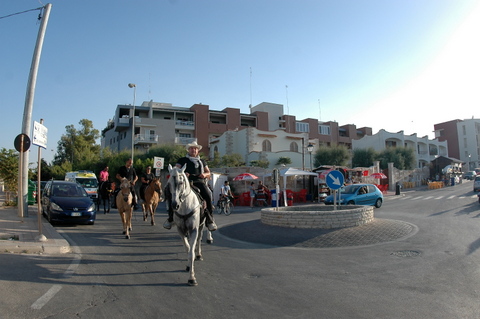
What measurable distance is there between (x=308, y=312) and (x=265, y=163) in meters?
41.3

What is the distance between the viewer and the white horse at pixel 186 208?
18.6 feet

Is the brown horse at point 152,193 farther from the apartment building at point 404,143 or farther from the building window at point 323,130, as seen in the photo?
the building window at point 323,130

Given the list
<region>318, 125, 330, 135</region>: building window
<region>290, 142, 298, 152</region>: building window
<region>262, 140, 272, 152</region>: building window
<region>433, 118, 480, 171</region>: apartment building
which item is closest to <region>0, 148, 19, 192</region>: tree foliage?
<region>262, 140, 272, 152</region>: building window

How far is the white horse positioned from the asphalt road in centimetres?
55

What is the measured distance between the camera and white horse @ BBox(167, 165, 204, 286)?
568cm

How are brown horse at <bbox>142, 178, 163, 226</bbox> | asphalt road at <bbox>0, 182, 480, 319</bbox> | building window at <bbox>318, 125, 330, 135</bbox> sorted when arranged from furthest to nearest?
1. building window at <bbox>318, 125, 330, 135</bbox>
2. brown horse at <bbox>142, 178, 163, 226</bbox>
3. asphalt road at <bbox>0, 182, 480, 319</bbox>

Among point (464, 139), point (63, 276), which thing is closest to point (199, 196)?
point (63, 276)

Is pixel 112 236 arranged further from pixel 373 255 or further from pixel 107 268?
pixel 373 255

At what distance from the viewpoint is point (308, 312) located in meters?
4.52

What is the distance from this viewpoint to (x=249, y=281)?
234 inches

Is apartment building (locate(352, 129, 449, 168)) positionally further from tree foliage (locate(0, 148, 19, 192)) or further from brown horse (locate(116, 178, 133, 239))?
brown horse (locate(116, 178, 133, 239))

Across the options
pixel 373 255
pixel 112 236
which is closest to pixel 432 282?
pixel 373 255

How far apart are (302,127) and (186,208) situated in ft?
221

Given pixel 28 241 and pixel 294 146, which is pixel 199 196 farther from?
pixel 294 146
